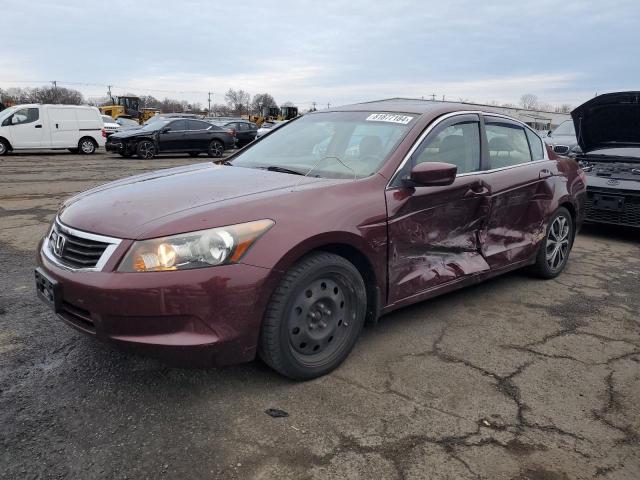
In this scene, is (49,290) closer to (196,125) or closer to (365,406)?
(365,406)

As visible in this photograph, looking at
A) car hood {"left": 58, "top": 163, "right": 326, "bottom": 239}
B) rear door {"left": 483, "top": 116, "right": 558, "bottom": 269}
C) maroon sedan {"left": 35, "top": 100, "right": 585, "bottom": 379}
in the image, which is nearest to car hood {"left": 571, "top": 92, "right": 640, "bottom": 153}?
rear door {"left": 483, "top": 116, "right": 558, "bottom": 269}

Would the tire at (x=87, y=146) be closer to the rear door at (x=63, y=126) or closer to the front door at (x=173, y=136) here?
the rear door at (x=63, y=126)

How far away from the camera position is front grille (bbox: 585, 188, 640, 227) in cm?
623

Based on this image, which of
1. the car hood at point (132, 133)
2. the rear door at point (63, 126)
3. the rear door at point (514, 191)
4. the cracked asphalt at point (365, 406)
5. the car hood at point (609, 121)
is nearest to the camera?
the cracked asphalt at point (365, 406)

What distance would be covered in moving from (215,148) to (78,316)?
17.6 metres

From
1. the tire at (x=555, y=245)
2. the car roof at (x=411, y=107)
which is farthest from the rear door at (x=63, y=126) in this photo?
the tire at (x=555, y=245)

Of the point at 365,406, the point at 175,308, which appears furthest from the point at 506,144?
the point at 175,308

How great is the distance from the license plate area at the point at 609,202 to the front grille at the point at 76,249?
603cm

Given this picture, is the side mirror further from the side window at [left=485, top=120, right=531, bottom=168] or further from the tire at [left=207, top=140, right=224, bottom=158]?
the tire at [left=207, top=140, right=224, bottom=158]

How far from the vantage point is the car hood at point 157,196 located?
8.48ft

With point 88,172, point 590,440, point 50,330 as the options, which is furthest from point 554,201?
point 88,172

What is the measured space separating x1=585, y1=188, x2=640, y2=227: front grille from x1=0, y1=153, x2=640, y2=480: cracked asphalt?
8.92 feet

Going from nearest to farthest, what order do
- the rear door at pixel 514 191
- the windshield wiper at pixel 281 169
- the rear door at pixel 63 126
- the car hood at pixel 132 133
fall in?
1. the windshield wiper at pixel 281 169
2. the rear door at pixel 514 191
3. the car hood at pixel 132 133
4. the rear door at pixel 63 126

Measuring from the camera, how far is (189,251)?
243cm
